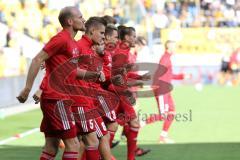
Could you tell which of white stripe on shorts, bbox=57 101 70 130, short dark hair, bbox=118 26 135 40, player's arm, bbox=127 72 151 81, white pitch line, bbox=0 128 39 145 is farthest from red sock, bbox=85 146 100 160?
white pitch line, bbox=0 128 39 145

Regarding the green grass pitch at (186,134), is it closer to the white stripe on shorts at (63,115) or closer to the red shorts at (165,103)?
the red shorts at (165,103)

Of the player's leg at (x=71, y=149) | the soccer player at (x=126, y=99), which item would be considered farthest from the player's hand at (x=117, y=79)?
the player's leg at (x=71, y=149)

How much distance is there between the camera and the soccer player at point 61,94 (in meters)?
8.94

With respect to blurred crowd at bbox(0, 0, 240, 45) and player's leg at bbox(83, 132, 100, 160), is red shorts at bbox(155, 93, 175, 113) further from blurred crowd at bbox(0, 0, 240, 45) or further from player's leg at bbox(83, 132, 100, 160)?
blurred crowd at bbox(0, 0, 240, 45)

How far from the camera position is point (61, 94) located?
912 cm

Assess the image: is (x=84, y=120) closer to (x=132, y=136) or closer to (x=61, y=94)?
(x=61, y=94)

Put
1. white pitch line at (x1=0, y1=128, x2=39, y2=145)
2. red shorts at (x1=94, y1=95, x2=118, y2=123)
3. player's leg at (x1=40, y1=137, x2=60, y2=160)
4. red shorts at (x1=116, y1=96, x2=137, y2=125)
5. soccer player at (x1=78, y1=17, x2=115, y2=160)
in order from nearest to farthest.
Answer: player's leg at (x1=40, y1=137, x2=60, y2=160) < soccer player at (x1=78, y1=17, x2=115, y2=160) < red shorts at (x1=94, y1=95, x2=118, y2=123) < red shorts at (x1=116, y1=96, x2=137, y2=125) < white pitch line at (x1=0, y1=128, x2=39, y2=145)

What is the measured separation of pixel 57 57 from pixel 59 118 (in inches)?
26.3

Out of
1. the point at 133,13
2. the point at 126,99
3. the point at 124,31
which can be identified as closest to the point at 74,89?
the point at 126,99

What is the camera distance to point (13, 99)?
25.2 meters

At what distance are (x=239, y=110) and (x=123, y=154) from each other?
11.1 meters

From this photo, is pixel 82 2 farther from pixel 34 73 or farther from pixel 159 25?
pixel 34 73

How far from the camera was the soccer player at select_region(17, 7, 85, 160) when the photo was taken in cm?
894

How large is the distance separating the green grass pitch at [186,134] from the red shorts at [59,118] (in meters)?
3.74
